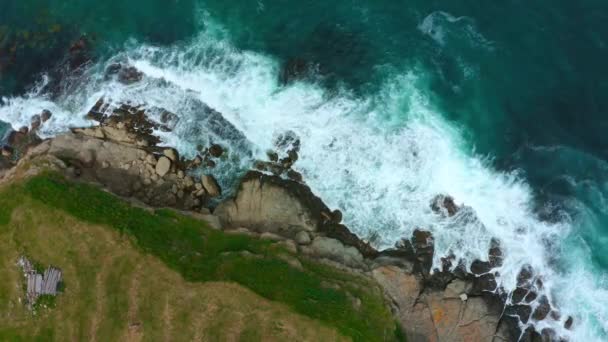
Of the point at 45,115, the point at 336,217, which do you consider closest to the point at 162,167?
the point at 45,115

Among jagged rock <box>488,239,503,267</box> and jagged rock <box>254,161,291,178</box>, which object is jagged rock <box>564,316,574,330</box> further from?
jagged rock <box>254,161,291,178</box>

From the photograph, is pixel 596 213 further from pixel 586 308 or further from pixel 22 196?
pixel 22 196

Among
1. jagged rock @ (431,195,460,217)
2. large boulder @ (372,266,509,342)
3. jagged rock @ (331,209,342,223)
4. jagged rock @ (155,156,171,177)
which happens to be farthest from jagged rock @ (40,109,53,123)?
jagged rock @ (431,195,460,217)

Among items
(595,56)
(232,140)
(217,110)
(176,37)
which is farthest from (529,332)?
(176,37)

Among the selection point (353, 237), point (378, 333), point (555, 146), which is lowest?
point (378, 333)

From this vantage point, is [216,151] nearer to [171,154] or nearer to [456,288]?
[171,154]

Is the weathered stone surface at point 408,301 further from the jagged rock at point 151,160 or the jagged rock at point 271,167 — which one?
the jagged rock at point 151,160

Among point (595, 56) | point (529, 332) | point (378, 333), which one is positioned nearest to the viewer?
point (378, 333)
